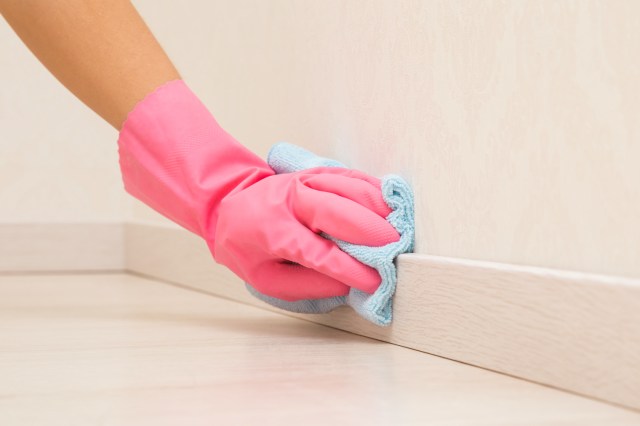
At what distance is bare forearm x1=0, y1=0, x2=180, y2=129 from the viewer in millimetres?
971

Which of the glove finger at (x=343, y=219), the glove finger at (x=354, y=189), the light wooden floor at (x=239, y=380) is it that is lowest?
the light wooden floor at (x=239, y=380)

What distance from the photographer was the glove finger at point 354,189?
865 millimetres

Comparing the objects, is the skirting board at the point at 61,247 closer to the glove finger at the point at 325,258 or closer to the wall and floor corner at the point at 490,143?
the wall and floor corner at the point at 490,143

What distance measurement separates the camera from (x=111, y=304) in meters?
1.23

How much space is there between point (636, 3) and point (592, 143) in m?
0.10

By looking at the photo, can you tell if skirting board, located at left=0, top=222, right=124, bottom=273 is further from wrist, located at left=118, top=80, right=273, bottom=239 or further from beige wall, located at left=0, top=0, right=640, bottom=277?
wrist, located at left=118, top=80, right=273, bottom=239

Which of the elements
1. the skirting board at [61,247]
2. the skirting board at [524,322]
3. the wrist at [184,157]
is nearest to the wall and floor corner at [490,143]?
the skirting board at [524,322]

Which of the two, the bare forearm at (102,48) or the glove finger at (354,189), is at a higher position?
the bare forearm at (102,48)

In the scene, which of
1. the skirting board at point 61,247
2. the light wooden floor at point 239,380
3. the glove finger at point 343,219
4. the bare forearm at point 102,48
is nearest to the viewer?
the light wooden floor at point 239,380

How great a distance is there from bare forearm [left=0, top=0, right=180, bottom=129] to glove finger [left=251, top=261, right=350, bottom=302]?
0.73 feet

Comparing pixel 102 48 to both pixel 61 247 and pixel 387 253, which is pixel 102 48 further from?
pixel 61 247

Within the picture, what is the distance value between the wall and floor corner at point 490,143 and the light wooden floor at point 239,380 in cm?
3

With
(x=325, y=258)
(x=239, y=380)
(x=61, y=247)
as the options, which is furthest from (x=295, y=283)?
(x=61, y=247)

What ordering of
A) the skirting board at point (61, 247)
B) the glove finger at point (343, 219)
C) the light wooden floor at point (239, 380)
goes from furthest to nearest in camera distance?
the skirting board at point (61, 247) < the glove finger at point (343, 219) < the light wooden floor at point (239, 380)
